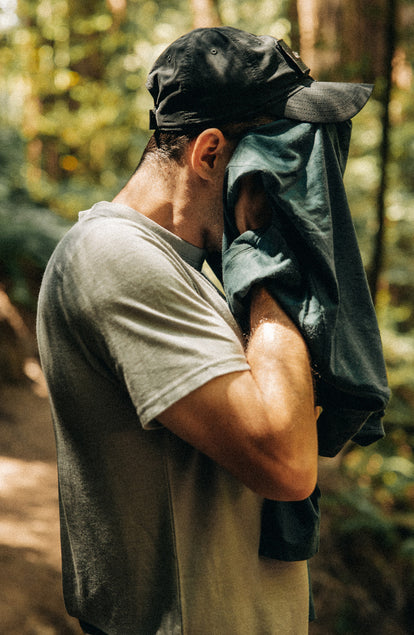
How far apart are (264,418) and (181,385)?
19 centimetres

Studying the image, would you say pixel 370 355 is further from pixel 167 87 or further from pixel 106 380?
pixel 167 87

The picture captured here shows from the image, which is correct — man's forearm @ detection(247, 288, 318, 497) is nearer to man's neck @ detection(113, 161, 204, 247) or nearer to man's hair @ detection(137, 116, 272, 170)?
man's neck @ detection(113, 161, 204, 247)

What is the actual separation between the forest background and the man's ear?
3.88 metres

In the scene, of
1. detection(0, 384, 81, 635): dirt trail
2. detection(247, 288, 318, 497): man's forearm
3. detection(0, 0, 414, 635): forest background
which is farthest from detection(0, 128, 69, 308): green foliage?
detection(247, 288, 318, 497): man's forearm

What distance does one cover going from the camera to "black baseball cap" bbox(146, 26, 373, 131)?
4.43 ft

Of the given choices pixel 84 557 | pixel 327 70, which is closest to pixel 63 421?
pixel 84 557

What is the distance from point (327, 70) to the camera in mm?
5238

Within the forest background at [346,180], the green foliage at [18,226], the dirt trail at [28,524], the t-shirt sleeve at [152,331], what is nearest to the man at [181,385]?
the t-shirt sleeve at [152,331]

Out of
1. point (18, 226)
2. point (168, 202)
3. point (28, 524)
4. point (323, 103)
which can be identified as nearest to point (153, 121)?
point (168, 202)

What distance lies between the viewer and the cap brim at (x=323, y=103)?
1368mm

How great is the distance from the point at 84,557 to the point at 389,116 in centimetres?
455

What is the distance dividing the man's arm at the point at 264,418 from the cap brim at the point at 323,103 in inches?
21.7

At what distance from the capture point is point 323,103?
138 centimetres

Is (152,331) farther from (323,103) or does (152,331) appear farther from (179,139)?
(323,103)
